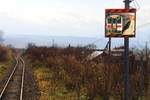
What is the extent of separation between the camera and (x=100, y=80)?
1892cm

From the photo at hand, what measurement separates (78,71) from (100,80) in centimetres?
665

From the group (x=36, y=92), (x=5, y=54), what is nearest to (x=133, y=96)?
(x=36, y=92)

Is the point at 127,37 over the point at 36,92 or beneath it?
over

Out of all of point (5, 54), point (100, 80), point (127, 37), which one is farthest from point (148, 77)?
point (5, 54)

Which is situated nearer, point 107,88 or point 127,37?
point 127,37

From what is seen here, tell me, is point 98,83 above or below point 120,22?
below

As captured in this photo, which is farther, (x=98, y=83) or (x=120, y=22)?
(x=98, y=83)

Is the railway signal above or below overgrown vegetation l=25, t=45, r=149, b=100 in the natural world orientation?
above

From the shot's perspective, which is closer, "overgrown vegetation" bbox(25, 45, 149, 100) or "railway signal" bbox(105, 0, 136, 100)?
"railway signal" bbox(105, 0, 136, 100)

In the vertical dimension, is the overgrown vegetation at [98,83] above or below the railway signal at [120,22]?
below

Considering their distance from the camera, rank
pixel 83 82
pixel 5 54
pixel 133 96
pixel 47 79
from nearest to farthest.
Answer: pixel 133 96 → pixel 83 82 → pixel 47 79 → pixel 5 54

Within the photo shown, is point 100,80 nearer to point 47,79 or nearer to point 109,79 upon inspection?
point 109,79

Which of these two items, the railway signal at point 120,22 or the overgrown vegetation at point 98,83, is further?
the overgrown vegetation at point 98,83

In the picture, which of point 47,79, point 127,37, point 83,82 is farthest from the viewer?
point 47,79
